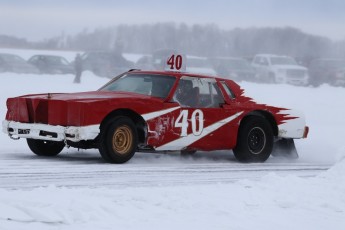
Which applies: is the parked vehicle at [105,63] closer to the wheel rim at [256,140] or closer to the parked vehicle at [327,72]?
the parked vehicle at [327,72]

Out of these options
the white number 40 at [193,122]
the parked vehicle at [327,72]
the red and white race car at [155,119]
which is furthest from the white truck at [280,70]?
the white number 40 at [193,122]

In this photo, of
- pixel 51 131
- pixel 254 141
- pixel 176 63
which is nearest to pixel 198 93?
pixel 176 63

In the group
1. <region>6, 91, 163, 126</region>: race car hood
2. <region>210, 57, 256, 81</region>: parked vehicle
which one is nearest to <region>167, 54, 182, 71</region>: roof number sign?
<region>6, 91, 163, 126</region>: race car hood

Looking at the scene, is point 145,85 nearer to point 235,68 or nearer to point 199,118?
point 199,118

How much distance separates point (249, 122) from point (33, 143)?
10.3 ft

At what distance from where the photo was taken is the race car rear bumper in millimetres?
10969

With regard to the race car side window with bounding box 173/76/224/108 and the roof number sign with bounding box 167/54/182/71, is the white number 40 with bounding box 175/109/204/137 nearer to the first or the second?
the race car side window with bounding box 173/76/224/108

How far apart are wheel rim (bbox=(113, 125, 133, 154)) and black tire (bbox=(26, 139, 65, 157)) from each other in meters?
1.13

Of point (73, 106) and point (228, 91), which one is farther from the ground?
point (228, 91)

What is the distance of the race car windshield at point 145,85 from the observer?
1228 centimetres

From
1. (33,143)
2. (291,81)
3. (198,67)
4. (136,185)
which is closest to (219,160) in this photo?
(33,143)

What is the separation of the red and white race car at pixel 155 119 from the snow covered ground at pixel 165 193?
0.28 m

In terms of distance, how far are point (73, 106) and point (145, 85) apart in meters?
1.70

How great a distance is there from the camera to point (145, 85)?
12477 mm
